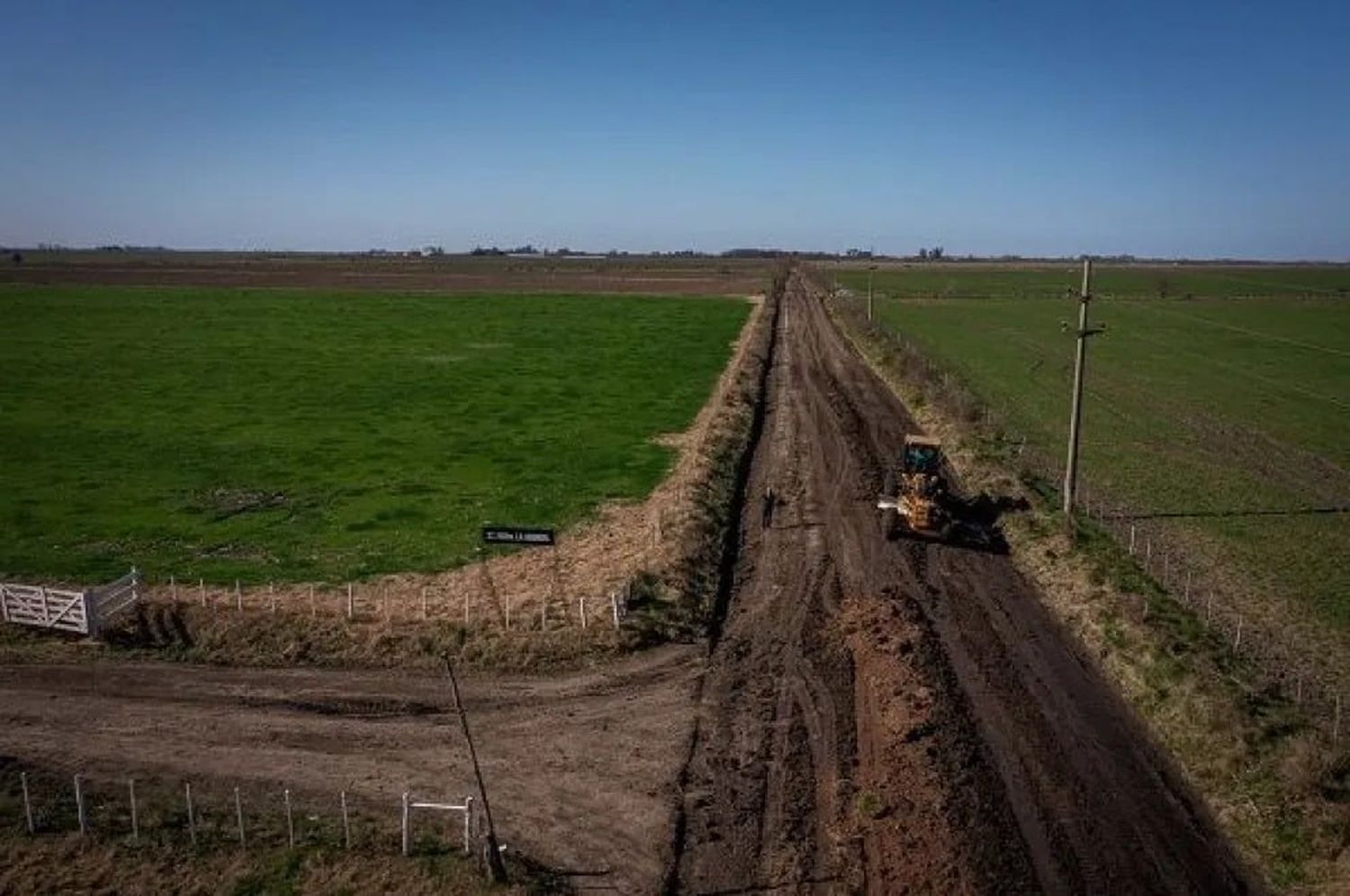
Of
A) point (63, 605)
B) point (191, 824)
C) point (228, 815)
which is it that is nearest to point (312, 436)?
point (63, 605)

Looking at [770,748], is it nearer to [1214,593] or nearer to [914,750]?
[914,750]

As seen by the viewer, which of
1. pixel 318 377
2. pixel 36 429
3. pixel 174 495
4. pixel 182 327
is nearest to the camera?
pixel 174 495

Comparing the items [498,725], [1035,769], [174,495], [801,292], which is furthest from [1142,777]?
[801,292]

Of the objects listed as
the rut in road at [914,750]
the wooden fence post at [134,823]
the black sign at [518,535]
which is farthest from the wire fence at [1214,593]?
the wooden fence post at [134,823]

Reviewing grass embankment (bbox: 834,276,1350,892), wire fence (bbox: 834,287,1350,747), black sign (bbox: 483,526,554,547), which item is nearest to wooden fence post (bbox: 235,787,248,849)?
black sign (bbox: 483,526,554,547)

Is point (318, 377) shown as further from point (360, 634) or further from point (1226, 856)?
point (1226, 856)

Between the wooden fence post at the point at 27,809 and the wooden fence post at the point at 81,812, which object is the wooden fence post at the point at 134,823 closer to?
the wooden fence post at the point at 81,812
